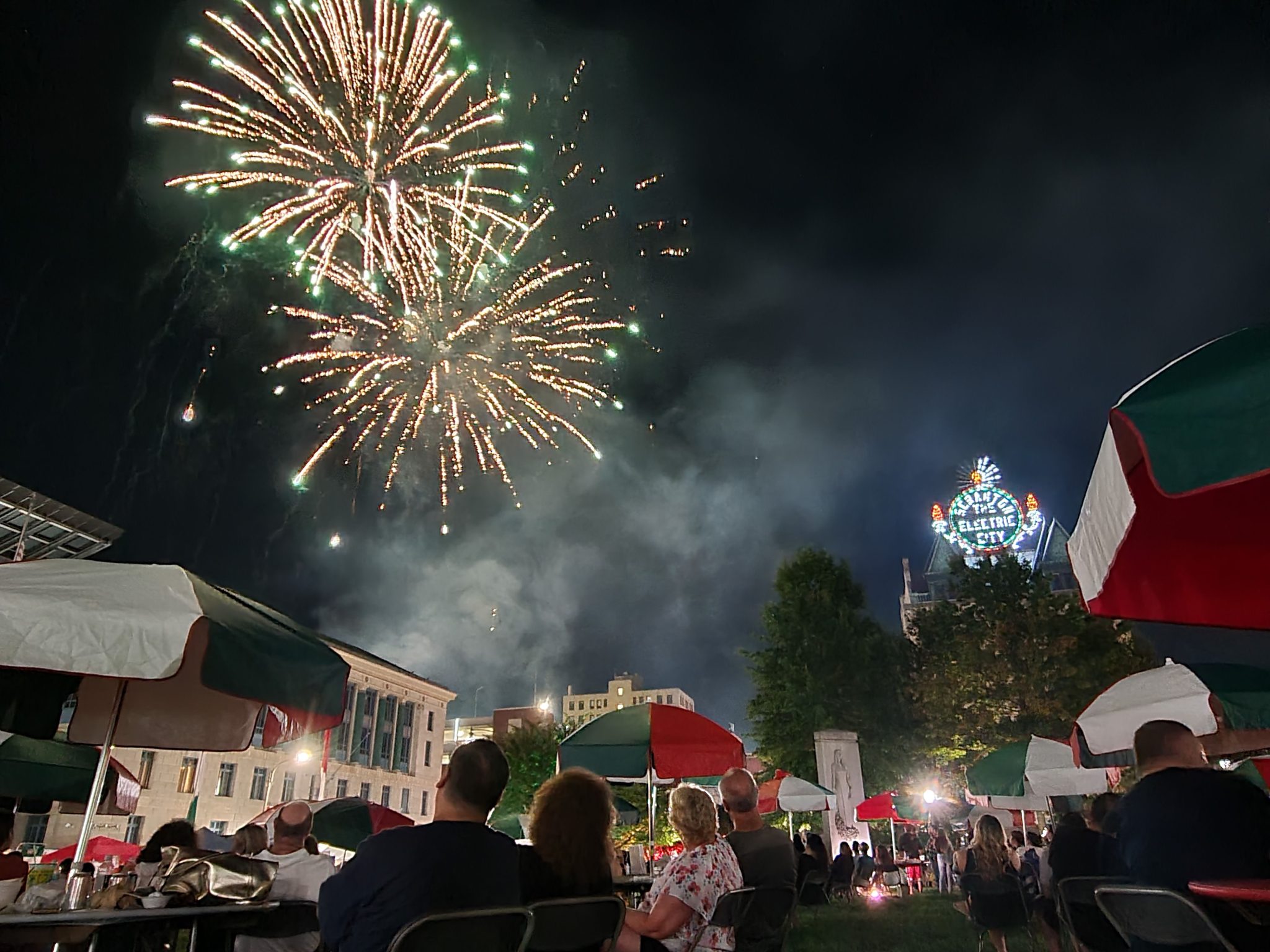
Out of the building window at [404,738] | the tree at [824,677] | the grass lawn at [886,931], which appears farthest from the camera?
the building window at [404,738]

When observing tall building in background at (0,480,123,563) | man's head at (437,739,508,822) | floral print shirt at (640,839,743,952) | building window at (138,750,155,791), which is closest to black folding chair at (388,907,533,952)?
man's head at (437,739,508,822)

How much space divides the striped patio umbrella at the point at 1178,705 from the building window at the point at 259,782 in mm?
46704

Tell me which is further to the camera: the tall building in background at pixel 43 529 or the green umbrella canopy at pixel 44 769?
the tall building in background at pixel 43 529

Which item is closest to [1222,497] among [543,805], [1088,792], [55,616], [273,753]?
[543,805]

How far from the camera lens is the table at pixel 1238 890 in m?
2.52

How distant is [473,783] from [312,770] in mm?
53663

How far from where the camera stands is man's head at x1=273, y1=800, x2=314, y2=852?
5.64 meters

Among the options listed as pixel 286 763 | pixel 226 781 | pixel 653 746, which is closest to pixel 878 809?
pixel 653 746

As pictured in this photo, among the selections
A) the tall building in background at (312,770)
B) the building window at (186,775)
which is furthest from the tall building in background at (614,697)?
the building window at (186,775)

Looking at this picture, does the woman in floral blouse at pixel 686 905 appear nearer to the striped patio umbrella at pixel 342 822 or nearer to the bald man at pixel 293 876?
the bald man at pixel 293 876

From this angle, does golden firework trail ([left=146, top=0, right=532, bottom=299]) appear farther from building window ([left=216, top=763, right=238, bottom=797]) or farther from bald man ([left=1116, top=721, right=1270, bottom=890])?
building window ([left=216, top=763, right=238, bottom=797])

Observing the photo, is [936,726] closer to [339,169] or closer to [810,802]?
[810,802]

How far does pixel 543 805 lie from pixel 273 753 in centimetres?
4973

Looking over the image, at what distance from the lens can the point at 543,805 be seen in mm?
3920
